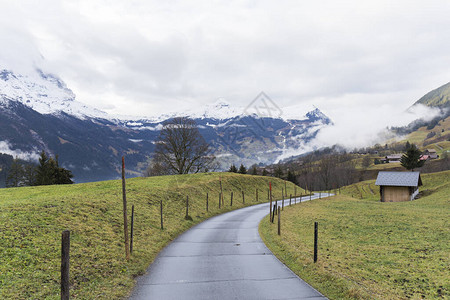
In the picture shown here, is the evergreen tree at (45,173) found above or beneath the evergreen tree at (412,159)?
beneath

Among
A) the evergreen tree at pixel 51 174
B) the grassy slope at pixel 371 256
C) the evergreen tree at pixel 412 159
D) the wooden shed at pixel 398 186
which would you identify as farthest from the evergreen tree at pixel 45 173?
the evergreen tree at pixel 412 159

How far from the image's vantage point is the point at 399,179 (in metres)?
69.2

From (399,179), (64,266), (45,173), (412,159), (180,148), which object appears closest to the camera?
(64,266)

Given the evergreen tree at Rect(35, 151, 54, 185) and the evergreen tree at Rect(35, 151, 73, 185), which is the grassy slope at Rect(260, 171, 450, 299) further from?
the evergreen tree at Rect(35, 151, 54, 185)

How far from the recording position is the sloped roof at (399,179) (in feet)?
220

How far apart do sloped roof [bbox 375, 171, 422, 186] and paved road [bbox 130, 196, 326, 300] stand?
6074cm

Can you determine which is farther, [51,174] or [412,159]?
[412,159]

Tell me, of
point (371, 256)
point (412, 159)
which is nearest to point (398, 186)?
point (412, 159)

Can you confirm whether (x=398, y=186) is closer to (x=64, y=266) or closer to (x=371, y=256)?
(x=371, y=256)

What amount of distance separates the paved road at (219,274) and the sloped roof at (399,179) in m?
60.7

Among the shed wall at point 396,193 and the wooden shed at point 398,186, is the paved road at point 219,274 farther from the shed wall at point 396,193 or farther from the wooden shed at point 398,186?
the shed wall at point 396,193

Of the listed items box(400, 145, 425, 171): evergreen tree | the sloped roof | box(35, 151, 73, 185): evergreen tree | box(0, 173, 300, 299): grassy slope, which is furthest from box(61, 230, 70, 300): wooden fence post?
box(400, 145, 425, 171): evergreen tree

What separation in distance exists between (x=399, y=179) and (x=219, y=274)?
70100 mm

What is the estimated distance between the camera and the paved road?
1106cm
